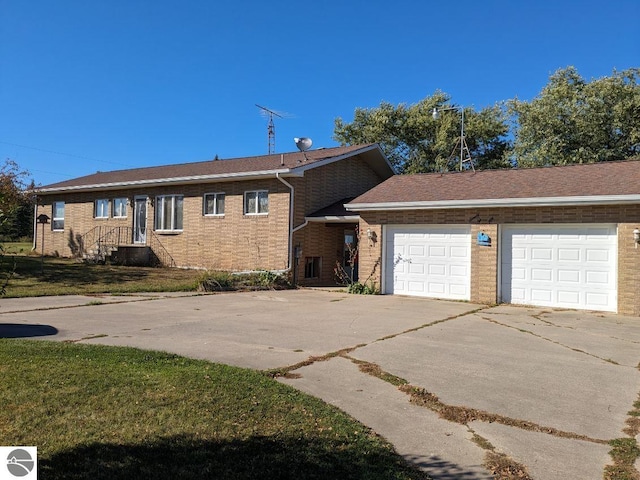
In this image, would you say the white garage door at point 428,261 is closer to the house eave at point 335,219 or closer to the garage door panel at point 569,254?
the house eave at point 335,219

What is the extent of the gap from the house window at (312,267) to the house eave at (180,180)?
343 cm

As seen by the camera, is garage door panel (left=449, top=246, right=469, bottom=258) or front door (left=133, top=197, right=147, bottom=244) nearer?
garage door panel (left=449, top=246, right=469, bottom=258)

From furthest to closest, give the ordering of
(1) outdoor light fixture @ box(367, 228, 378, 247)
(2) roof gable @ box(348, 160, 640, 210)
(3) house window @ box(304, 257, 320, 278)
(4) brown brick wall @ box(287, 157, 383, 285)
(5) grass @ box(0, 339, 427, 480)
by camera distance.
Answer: (3) house window @ box(304, 257, 320, 278)
(4) brown brick wall @ box(287, 157, 383, 285)
(1) outdoor light fixture @ box(367, 228, 378, 247)
(2) roof gable @ box(348, 160, 640, 210)
(5) grass @ box(0, 339, 427, 480)

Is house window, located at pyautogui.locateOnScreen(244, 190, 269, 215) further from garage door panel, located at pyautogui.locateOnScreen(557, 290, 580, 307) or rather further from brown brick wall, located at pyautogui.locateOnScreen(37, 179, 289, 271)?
garage door panel, located at pyautogui.locateOnScreen(557, 290, 580, 307)

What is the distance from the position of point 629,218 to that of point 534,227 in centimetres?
213

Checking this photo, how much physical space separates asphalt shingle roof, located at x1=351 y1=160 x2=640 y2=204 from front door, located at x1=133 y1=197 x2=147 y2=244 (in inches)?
447

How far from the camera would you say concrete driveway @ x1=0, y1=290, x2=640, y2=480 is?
4.04m

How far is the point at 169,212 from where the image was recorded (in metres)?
21.5

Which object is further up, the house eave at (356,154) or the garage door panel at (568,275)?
the house eave at (356,154)

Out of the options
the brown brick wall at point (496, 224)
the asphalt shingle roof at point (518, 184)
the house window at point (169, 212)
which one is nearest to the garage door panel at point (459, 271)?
the brown brick wall at point (496, 224)

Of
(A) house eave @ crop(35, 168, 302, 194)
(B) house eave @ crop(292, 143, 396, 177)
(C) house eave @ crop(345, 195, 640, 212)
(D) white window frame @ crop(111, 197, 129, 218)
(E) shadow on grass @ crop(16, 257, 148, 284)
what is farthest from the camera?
(D) white window frame @ crop(111, 197, 129, 218)

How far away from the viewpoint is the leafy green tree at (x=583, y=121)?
25047 mm

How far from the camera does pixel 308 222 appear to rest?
18.3 m

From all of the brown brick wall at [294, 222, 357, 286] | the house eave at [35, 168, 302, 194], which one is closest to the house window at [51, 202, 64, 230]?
the house eave at [35, 168, 302, 194]
